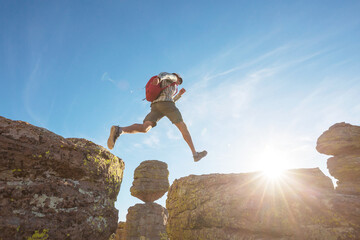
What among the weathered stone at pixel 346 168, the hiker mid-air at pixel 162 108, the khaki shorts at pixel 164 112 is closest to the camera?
the hiker mid-air at pixel 162 108

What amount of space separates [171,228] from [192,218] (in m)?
0.77

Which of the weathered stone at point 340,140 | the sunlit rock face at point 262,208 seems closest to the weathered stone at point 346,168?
the weathered stone at point 340,140

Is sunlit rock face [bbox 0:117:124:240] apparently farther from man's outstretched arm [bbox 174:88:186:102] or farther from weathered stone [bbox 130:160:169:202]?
weathered stone [bbox 130:160:169:202]

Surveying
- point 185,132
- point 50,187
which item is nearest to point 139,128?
point 185,132

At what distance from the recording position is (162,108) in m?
6.39

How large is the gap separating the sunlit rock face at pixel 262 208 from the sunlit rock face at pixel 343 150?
14.8 meters

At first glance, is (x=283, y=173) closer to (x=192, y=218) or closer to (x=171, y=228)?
(x=192, y=218)

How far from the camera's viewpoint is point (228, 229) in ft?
12.4

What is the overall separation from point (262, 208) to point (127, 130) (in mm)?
3716

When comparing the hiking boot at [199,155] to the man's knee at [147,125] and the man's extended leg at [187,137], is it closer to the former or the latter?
the man's extended leg at [187,137]

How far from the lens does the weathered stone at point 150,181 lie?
29339 mm

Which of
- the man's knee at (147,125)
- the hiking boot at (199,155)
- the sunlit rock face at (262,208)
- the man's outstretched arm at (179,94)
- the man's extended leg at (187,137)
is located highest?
the man's outstretched arm at (179,94)

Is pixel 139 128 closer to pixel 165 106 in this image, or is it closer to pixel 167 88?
Result: pixel 165 106

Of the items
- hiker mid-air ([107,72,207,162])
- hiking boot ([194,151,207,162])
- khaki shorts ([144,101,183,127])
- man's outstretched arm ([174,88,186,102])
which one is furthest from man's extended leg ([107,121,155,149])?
hiking boot ([194,151,207,162])
